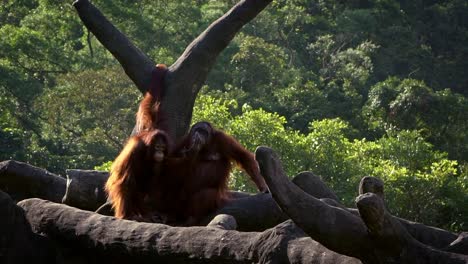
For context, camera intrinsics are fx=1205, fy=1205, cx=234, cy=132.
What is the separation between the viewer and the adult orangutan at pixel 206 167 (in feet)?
22.7

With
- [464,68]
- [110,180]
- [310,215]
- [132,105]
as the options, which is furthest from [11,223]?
[464,68]

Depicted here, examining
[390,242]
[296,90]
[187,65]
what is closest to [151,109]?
[187,65]

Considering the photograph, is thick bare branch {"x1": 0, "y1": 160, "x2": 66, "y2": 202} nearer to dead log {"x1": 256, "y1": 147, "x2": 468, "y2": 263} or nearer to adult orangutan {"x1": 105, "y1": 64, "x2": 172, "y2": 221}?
adult orangutan {"x1": 105, "y1": 64, "x2": 172, "y2": 221}

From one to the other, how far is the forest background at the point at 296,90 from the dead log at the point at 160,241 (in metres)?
8.80

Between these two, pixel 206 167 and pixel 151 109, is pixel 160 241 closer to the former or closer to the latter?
pixel 206 167

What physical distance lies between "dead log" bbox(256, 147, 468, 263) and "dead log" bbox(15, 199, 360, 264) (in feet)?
0.31

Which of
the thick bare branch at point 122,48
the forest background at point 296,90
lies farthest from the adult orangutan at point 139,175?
the forest background at point 296,90

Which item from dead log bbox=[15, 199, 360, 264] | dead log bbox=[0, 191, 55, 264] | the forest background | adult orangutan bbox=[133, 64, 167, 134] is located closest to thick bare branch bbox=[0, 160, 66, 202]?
adult orangutan bbox=[133, 64, 167, 134]

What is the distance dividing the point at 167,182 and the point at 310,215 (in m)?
2.63

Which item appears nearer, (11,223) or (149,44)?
(11,223)

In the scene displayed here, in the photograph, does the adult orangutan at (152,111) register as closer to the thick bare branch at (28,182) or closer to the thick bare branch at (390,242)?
the thick bare branch at (28,182)

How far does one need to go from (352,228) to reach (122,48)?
3377mm

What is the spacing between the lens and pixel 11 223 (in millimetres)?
5805

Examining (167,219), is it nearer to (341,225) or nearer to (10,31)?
(341,225)
